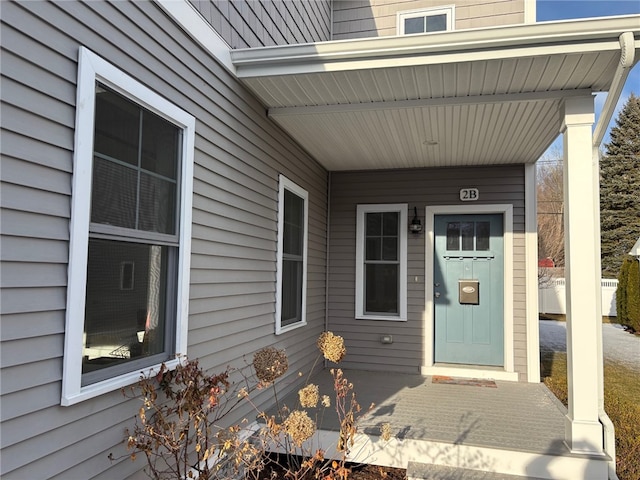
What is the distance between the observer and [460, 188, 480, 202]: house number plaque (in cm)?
550

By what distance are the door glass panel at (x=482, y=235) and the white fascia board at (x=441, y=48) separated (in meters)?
3.12

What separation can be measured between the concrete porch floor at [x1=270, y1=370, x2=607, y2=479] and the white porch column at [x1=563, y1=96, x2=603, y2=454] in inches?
7.9

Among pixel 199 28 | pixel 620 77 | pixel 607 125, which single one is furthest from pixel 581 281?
pixel 199 28

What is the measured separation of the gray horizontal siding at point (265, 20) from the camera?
10.0 feet

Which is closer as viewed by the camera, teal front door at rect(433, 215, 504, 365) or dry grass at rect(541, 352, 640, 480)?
dry grass at rect(541, 352, 640, 480)

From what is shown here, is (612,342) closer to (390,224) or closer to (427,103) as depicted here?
(390,224)

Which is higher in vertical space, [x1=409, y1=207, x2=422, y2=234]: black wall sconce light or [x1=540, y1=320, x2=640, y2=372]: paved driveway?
[x1=409, y1=207, x2=422, y2=234]: black wall sconce light

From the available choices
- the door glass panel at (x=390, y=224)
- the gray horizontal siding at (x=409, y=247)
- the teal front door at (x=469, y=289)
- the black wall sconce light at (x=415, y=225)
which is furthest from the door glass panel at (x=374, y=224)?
the teal front door at (x=469, y=289)

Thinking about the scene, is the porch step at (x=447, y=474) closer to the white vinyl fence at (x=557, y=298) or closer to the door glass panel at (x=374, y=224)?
the door glass panel at (x=374, y=224)

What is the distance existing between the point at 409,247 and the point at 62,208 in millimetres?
4505

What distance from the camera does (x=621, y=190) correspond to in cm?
1911

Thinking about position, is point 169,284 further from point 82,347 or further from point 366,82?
point 366,82

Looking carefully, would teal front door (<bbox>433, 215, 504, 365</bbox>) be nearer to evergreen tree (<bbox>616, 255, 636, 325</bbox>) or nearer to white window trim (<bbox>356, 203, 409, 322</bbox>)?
white window trim (<bbox>356, 203, 409, 322</bbox>)

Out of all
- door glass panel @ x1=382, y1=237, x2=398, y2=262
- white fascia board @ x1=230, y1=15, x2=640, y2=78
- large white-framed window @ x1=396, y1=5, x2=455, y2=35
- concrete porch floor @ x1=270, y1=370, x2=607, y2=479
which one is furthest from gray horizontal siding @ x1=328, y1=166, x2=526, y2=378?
white fascia board @ x1=230, y1=15, x2=640, y2=78
